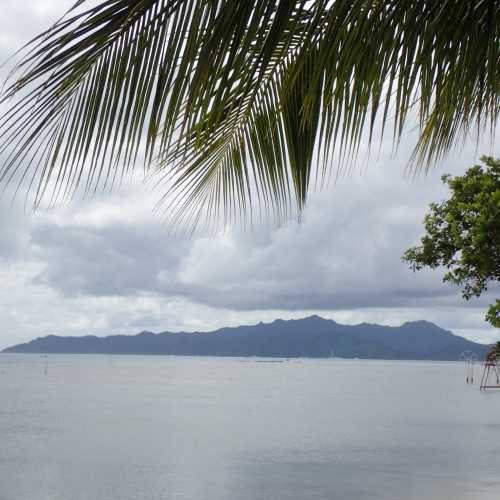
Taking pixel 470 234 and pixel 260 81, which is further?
pixel 470 234

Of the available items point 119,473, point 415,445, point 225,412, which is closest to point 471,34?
point 119,473

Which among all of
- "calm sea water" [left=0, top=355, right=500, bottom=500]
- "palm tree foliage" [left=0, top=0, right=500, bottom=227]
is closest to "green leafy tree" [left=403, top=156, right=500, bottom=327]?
"calm sea water" [left=0, top=355, right=500, bottom=500]

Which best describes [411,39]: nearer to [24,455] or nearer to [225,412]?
[24,455]

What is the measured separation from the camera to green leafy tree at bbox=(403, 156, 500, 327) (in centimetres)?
1434

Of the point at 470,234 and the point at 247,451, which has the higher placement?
the point at 470,234

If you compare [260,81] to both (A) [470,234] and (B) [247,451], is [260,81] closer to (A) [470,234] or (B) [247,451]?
(A) [470,234]

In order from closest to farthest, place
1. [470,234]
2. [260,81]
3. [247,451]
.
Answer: [260,81] < [470,234] < [247,451]

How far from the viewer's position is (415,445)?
29172 millimetres

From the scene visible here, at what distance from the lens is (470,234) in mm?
15008

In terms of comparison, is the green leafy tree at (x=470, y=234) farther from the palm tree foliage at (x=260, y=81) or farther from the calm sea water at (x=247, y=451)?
the palm tree foliage at (x=260, y=81)

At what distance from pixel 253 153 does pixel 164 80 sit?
2.15 feet

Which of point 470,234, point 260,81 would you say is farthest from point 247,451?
point 260,81

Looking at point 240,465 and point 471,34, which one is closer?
point 471,34

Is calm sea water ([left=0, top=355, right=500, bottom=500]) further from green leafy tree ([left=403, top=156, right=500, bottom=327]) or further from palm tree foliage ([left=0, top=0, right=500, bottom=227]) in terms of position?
palm tree foliage ([left=0, top=0, right=500, bottom=227])
